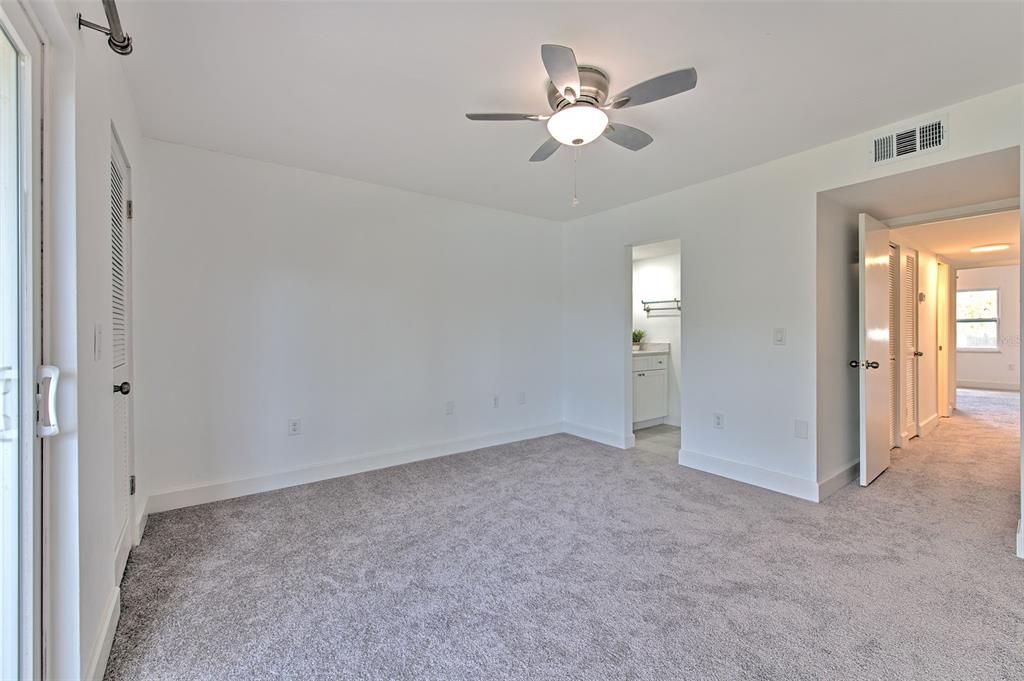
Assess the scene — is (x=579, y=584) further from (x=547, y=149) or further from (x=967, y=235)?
(x=967, y=235)

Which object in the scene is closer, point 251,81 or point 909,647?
point 909,647

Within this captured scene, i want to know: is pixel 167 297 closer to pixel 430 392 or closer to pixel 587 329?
pixel 430 392

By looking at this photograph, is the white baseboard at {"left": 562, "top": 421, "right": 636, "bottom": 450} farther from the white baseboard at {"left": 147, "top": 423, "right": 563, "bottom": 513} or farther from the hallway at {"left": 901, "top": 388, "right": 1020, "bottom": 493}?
the hallway at {"left": 901, "top": 388, "right": 1020, "bottom": 493}

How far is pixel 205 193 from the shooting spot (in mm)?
2953

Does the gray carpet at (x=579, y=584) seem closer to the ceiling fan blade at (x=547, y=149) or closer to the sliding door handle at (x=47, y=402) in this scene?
the sliding door handle at (x=47, y=402)

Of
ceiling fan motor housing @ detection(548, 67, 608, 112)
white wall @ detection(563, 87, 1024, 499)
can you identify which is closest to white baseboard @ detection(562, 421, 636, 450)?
white wall @ detection(563, 87, 1024, 499)

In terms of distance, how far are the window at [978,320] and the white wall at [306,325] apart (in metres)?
9.28

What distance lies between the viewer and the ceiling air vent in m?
2.43

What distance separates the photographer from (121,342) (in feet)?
7.55

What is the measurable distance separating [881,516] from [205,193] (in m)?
4.73

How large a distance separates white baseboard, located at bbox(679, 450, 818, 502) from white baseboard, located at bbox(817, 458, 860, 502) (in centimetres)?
7

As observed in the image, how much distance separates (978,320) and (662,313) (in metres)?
7.35

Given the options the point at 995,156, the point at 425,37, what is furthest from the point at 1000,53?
the point at 425,37

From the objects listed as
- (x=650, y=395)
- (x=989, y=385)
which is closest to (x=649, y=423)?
(x=650, y=395)
